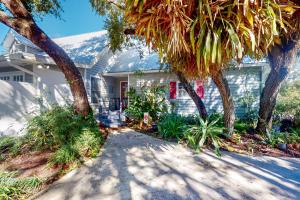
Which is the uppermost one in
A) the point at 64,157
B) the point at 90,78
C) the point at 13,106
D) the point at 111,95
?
the point at 90,78

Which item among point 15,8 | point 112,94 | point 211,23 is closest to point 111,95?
point 112,94

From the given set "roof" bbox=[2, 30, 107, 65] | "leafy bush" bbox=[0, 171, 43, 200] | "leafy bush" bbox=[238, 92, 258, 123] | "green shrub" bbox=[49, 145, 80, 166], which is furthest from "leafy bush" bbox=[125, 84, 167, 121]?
"leafy bush" bbox=[0, 171, 43, 200]

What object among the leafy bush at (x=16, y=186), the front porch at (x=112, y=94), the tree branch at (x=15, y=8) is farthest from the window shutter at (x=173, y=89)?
the leafy bush at (x=16, y=186)

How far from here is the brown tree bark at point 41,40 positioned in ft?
18.1

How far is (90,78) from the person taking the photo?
40.3 ft

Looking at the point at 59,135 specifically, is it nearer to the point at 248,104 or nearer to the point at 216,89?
the point at 216,89

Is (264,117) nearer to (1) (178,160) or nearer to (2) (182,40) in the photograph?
(1) (178,160)

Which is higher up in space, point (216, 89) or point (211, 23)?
point (211, 23)

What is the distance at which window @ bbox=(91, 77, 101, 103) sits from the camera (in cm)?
1258

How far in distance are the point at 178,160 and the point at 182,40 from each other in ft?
10.6

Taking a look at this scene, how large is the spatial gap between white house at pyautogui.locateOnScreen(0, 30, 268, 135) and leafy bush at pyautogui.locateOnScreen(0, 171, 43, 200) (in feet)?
11.2

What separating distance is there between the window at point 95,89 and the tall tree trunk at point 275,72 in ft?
30.3

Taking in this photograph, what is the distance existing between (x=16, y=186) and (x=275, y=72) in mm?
7485

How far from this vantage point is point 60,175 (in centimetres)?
426
